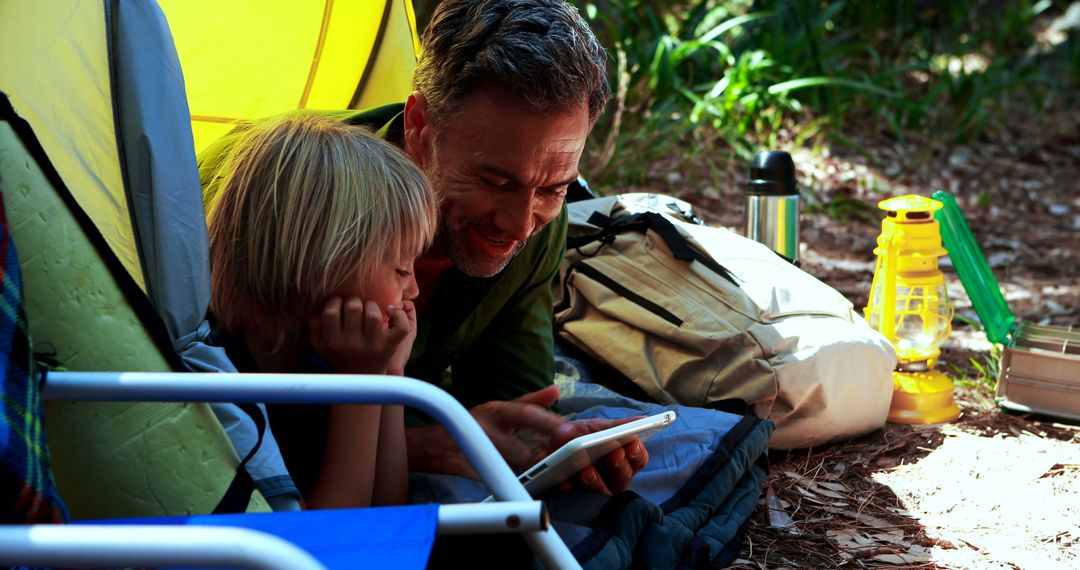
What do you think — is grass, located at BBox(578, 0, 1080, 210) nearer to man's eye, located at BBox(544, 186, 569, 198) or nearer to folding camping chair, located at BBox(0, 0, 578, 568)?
man's eye, located at BBox(544, 186, 569, 198)

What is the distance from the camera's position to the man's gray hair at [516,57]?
2236 millimetres

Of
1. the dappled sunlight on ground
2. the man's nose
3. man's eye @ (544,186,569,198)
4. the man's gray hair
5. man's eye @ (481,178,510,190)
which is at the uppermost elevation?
the man's gray hair

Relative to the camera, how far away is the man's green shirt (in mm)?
2562

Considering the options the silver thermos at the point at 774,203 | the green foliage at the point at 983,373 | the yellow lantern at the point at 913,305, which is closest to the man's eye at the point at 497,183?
the yellow lantern at the point at 913,305

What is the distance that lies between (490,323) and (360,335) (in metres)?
0.87

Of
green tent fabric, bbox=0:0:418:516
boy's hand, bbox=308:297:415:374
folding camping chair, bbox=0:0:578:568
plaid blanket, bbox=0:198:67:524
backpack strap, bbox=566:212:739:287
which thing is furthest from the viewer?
backpack strap, bbox=566:212:739:287

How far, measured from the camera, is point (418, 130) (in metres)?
2.46

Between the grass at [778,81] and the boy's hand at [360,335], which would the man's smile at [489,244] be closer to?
the boy's hand at [360,335]

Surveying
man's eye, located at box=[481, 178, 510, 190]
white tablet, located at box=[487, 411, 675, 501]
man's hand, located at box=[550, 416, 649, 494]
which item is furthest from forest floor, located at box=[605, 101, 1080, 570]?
man's eye, located at box=[481, 178, 510, 190]

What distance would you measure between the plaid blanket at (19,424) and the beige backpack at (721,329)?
6.02 feet

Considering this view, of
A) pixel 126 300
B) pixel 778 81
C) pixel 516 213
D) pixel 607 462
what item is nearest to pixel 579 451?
pixel 607 462

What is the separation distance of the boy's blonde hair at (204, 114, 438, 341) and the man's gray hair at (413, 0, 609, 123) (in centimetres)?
33

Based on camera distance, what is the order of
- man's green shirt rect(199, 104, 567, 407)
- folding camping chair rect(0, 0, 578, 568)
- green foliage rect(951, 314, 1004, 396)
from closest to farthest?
1. folding camping chair rect(0, 0, 578, 568)
2. man's green shirt rect(199, 104, 567, 407)
3. green foliage rect(951, 314, 1004, 396)

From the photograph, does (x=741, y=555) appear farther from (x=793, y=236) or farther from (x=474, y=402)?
(x=793, y=236)
